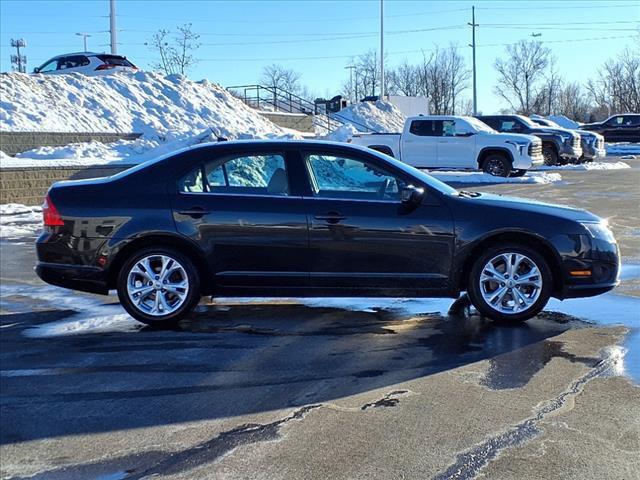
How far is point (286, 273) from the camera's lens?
251 inches

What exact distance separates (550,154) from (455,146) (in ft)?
24.0

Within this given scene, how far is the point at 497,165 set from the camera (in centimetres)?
2180

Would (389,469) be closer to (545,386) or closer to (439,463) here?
(439,463)

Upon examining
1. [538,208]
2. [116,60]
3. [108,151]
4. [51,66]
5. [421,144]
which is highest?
[116,60]

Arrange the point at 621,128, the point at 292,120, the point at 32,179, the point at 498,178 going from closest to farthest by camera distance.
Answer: the point at 32,179, the point at 498,178, the point at 292,120, the point at 621,128

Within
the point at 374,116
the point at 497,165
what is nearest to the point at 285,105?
the point at 374,116

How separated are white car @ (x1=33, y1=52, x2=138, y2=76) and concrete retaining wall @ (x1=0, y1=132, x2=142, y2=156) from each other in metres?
6.81

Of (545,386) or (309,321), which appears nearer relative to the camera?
(545,386)

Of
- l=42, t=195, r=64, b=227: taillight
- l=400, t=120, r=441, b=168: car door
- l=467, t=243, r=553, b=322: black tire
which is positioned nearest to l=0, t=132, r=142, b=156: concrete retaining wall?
l=400, t=120, r=441, b=168: car door

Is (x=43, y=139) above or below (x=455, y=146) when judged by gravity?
above

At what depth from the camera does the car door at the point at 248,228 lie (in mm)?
6316

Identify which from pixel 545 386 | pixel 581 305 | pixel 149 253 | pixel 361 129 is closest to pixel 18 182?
pixel 149 253

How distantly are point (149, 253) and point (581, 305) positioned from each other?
4123 millimetres

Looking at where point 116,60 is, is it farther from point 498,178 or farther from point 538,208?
point 538,208
